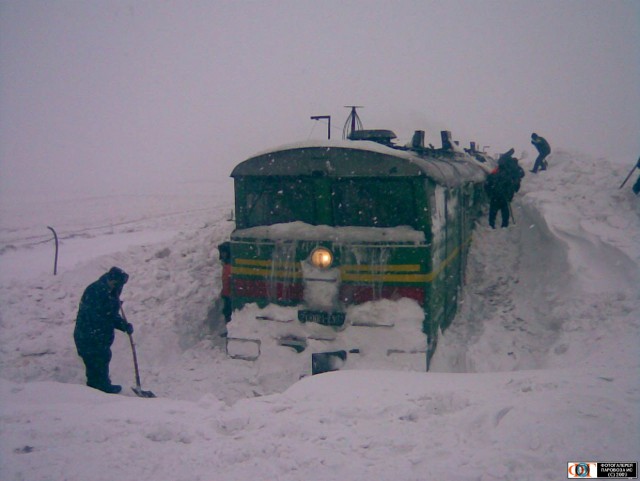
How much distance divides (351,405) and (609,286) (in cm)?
480

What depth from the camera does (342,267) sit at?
602cm

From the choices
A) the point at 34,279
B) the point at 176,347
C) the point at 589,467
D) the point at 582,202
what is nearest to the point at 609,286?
the point at 582,202

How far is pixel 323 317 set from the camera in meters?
6.04

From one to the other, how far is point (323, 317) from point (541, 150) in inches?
411

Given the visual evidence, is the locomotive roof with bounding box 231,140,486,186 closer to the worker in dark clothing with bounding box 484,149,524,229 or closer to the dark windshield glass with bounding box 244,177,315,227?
the dark windshield glass with bounding box 244,177,315,227

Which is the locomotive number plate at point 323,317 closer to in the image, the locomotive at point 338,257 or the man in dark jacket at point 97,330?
the locomotive at point 338,257

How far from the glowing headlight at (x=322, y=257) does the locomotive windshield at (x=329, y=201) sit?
0.39 meters

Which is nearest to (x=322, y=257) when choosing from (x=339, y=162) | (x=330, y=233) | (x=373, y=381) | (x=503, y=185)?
(x=330, y=233)

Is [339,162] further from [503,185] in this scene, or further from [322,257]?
[503,185]

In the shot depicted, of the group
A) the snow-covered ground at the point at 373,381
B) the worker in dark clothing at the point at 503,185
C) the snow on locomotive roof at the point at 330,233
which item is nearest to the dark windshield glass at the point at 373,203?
the snow on locomotive roof at the point at 330,233

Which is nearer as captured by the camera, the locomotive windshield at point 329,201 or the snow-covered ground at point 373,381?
the snow-covered ground at point 373,381

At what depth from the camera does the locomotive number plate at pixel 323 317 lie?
600 cm

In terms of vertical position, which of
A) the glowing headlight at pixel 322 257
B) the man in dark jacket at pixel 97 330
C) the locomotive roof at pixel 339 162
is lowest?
the man in dark jacket at pixel 97 330

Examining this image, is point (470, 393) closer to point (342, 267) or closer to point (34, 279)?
point (342, 267)
